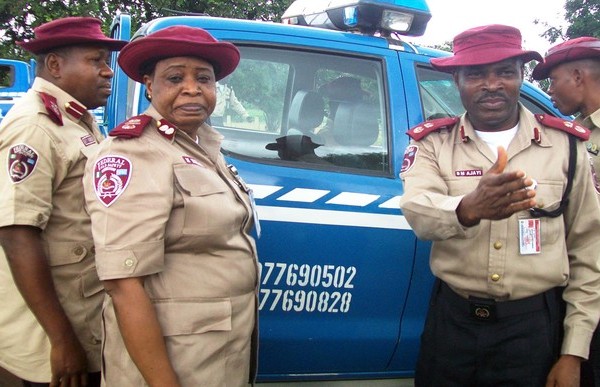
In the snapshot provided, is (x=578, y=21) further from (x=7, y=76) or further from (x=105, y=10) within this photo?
(x=7, y=76)

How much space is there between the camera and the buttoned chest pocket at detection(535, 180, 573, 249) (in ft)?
6.41

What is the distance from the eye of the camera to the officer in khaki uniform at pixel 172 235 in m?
1.49

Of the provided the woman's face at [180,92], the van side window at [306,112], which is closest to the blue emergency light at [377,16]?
the van side window at [306,112]

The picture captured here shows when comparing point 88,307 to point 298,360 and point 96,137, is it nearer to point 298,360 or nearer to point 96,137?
point 96,137

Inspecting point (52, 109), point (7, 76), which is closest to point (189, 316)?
point (52, 109)

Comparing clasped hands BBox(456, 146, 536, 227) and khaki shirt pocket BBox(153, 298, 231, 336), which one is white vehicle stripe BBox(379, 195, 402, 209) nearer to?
clasped hands BBox(456, 146, 536, 227)

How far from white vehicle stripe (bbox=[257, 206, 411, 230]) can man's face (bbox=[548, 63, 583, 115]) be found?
32.9 inches

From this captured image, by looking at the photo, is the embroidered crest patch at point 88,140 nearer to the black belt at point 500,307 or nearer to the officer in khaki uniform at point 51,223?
the officer in khaki uniform at point 51,223

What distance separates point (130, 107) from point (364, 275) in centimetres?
115

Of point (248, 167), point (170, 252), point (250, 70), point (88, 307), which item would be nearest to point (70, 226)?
point (88, 307)

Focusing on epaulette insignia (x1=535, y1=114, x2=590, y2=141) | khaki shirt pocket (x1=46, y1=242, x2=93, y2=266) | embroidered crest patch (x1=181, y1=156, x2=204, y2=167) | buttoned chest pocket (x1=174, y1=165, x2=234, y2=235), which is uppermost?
epaulette insignia (x1=535, y1=114, x2=590, y2=141)

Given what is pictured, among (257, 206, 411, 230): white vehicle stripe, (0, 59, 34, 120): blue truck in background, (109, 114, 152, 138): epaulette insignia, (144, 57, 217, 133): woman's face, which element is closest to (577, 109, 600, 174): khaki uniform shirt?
(257, 206, 411, 230): white vehicle stripe

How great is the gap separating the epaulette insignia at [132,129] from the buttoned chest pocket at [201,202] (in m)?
0.13

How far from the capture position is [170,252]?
1.59m
